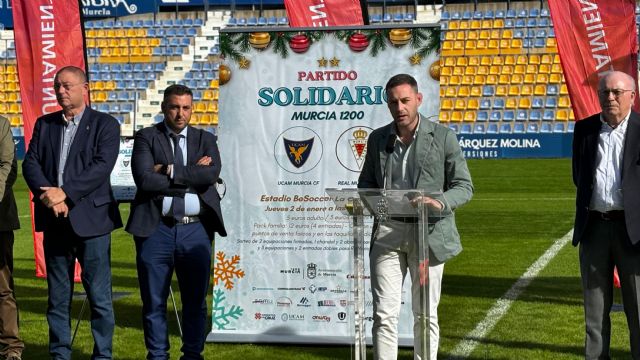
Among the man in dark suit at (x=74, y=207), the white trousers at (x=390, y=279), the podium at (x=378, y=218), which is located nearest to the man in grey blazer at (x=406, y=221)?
the white trousers at (x=390, y=279)

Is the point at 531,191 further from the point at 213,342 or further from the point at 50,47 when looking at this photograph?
the point at 213,342

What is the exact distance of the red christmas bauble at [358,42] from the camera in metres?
7.75

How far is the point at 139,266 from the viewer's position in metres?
6.55

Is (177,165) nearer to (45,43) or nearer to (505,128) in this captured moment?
(45,43)

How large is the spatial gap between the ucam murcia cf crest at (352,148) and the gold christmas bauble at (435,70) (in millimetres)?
643

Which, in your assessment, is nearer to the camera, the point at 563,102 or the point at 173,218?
the point at 173,218

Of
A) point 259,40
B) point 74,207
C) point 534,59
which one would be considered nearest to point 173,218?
point 74,207

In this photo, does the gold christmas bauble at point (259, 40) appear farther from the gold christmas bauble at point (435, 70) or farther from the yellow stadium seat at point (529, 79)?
the yellow stadium seat at point (529, 79)

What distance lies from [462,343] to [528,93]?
31.2m

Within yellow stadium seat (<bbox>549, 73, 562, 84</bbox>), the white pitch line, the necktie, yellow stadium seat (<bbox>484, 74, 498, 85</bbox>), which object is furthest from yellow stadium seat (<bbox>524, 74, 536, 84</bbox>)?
the necktie

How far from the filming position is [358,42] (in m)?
7.75

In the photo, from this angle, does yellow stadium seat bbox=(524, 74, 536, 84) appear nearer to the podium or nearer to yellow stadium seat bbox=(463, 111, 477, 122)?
yellow stadium seat bbox=(463, 111, 477, 122)

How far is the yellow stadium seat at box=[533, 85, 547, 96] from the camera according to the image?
125ft

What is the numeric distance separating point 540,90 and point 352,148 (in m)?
31.5
